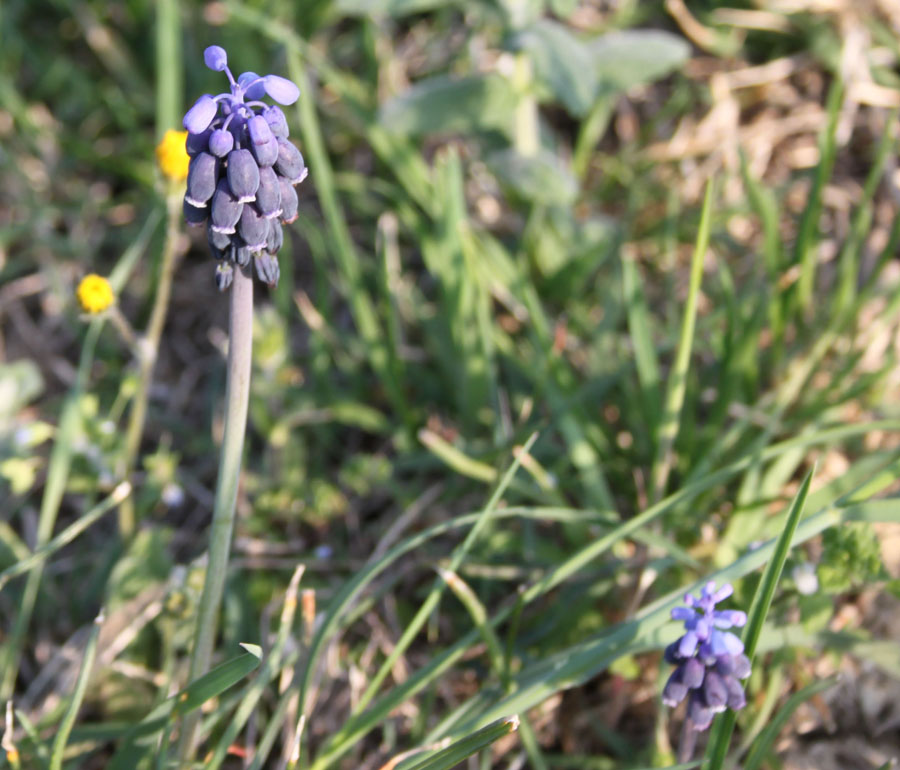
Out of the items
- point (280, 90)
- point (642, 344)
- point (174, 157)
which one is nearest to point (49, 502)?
point (174, 157)

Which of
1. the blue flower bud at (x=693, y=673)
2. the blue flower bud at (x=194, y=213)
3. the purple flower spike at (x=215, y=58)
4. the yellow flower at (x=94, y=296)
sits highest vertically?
the purple flower spike at (x=215, y=58)

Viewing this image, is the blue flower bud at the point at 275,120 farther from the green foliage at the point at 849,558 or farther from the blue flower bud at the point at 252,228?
the green foliage at the point at 849,558

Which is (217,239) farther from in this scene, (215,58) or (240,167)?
(215,58)

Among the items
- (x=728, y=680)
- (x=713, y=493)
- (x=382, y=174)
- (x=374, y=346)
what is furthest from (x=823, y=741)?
(x=382, y=174)

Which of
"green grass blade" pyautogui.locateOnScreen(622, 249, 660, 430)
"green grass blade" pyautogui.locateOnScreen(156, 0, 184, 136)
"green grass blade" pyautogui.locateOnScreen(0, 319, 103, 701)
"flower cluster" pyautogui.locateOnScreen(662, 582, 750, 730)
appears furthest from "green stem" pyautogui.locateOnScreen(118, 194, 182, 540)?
"flower cluster" pyautogui.locateOnScreen(662, 582, 750, 730)

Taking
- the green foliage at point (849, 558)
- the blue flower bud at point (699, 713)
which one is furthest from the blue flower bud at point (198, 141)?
the green foliage at point (849, 558)

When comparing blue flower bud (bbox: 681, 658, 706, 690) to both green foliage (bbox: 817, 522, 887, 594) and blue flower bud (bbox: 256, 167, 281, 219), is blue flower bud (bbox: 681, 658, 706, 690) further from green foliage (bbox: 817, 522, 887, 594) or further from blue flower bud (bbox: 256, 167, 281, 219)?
blue flower bud (bbox: 256, 167, 281, 219)
